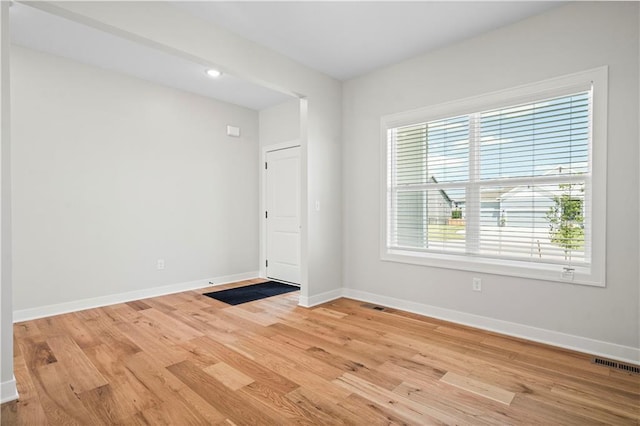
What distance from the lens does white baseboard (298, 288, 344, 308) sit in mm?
3833

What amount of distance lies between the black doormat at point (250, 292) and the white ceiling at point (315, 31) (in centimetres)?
266

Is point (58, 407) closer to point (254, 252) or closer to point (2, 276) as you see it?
point (2, 276)

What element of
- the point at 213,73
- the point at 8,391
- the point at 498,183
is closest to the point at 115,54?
the point at 213,73

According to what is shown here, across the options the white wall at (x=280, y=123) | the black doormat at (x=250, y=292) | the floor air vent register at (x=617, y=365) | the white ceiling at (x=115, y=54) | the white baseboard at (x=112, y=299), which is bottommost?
the black doormat at (x=250, y=292)

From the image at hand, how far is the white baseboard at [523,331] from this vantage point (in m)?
2.45

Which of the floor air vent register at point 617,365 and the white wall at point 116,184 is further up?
the white wall at point 116,184

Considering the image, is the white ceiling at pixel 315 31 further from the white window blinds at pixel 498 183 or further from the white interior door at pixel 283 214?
the white interior door at pixel 283 214

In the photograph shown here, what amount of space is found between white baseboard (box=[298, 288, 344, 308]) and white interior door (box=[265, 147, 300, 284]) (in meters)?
0.93

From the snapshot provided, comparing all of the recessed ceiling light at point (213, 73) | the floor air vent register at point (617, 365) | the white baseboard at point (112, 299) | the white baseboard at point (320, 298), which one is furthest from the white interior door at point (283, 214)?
the floor air vent register at point (617, 365)

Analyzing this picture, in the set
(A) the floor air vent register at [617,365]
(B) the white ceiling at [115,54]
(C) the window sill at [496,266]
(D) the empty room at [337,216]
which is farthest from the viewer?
(B) the white ceiling at [115,54]

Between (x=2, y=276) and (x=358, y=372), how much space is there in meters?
2.23

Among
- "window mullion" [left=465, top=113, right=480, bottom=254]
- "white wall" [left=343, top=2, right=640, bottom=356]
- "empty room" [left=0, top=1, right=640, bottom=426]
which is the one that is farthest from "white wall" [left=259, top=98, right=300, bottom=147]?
"window mullion" [left=465, top=113, right=480, bottom=254]

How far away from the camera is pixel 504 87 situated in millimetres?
2979

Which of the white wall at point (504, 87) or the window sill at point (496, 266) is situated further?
the window sill at point (496, 266)
